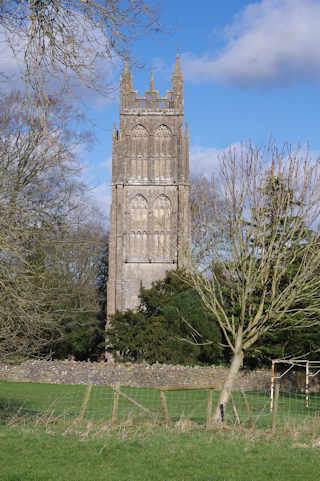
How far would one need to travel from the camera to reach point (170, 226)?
137 ft

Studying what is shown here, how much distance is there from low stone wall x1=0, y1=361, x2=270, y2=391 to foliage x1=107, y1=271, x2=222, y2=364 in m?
2.07

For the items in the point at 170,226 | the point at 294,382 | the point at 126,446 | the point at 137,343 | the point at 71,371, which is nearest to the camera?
the point at 126,446

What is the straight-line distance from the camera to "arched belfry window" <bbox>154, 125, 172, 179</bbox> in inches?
1678

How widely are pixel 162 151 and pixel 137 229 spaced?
6.34m

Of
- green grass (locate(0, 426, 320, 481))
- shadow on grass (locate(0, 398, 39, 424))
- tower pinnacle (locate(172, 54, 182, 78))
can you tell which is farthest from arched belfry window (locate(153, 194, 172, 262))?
green grass (locate(0, 426, 320, 481))

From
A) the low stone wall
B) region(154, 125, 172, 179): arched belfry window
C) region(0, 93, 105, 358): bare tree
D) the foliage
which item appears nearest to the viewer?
region(0, 93, 105, 358): bare tree

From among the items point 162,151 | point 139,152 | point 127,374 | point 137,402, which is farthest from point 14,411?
point 162,151

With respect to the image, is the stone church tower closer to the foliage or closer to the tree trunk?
the foliage

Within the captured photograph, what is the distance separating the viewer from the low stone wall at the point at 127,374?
74.0ft

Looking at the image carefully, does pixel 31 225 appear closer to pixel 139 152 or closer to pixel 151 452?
pixel 151 452

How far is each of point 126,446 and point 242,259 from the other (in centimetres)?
432

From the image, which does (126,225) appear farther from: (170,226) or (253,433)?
(253,433)

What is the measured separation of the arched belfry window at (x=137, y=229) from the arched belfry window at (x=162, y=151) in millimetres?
2431

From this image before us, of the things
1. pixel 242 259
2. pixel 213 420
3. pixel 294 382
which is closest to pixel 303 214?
pixel 242 259
